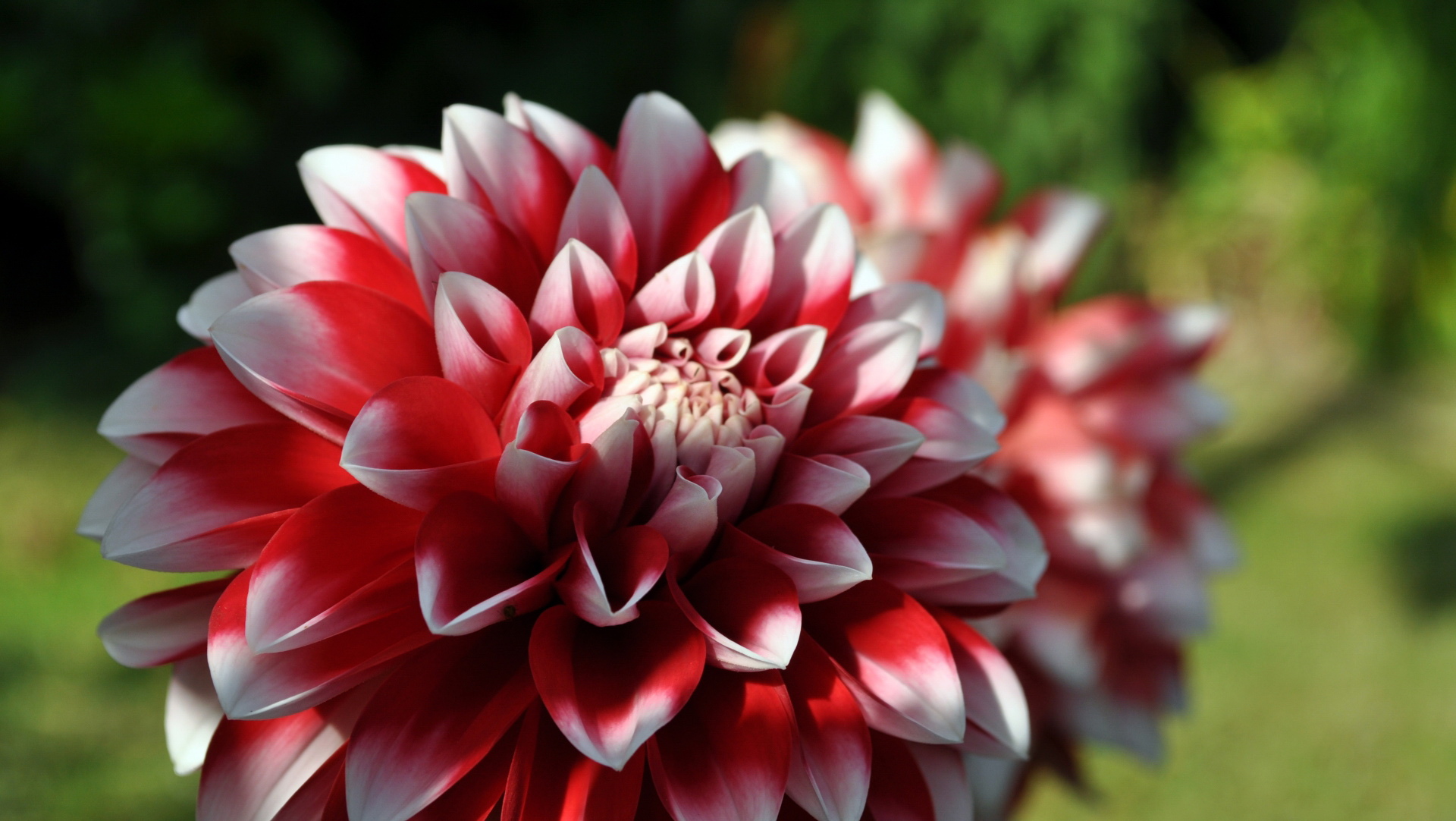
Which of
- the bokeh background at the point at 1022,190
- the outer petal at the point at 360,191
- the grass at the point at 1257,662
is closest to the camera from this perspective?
the outer petal at the point at 360,191

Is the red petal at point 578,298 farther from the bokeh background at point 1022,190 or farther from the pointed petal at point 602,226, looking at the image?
the bokeh background at point 1022,190

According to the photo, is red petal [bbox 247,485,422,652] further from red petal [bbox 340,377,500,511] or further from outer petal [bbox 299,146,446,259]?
outer petal [bbox 299,146,446,259]

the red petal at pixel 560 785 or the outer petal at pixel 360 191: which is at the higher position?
the outer petal at pixel 360 191

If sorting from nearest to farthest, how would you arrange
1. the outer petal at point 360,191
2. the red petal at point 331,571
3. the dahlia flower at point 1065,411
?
1. the red petal at point 331,571
2. the outer petal at point 360,191
3. the dahlia flower at point 1065,411

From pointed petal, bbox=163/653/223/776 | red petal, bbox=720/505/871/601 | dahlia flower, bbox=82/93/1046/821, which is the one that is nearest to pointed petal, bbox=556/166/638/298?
dahlia flower, bbox=82/93/1046/821

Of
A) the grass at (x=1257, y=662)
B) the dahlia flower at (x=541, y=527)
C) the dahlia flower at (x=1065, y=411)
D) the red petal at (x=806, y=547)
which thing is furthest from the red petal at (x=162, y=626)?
the grass at (x=1257, y=662)

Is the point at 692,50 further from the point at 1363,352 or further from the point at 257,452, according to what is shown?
the point at 257,452
